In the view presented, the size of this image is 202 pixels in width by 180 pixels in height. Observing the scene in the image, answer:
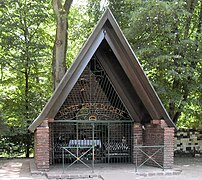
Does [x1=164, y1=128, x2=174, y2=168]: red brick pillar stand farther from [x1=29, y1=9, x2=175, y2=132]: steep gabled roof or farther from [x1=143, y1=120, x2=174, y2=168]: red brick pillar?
[x1=29, y1=9, x2=175, y2=132]: steep gabled roof

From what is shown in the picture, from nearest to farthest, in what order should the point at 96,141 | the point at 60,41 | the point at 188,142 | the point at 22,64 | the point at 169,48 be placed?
the point at 96,141
the point at 169,48
the point at 60,41
the point at 188,142
the point at 22,64

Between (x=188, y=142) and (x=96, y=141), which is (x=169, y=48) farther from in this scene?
(x=188, y=142)

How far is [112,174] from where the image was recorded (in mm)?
8773

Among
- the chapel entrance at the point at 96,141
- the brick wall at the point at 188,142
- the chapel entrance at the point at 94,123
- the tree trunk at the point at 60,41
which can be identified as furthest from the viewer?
the brick wall at the point at 188,142

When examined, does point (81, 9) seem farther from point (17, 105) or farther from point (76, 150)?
point (76, 150)

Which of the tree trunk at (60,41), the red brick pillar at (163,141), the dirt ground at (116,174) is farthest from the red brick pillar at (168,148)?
the tree trunk at (60,41)

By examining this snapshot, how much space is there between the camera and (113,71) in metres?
10.4

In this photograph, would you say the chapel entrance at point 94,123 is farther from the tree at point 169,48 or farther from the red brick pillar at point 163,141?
the tree at point 169,48

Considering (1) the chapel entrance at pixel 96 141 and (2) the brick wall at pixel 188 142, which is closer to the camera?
(1) the chapel entrance at pixel 96 141

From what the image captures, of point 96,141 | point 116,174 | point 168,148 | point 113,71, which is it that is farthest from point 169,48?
point 116,174

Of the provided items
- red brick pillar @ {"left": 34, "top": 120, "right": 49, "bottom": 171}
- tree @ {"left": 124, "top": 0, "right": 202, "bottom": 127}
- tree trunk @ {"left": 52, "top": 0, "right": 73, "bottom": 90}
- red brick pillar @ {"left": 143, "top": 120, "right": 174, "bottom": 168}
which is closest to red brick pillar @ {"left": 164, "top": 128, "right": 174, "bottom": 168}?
red brick pillar @ {"left": 143, "top": 120, "right": 174, "bottom": 168}

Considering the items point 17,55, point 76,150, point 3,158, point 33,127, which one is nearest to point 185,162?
point 76,150

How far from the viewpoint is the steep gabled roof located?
934 centimetres

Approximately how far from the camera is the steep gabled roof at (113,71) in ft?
30.6
